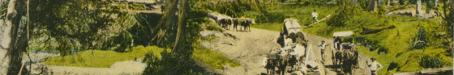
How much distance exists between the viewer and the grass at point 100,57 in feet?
26.0

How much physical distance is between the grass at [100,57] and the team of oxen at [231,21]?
30.7 inches

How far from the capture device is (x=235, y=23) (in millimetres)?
8516

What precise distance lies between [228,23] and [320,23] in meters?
0.98

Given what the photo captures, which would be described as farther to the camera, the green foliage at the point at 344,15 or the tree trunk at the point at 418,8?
the tree trunk at the point at 418,8

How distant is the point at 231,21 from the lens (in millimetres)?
8383

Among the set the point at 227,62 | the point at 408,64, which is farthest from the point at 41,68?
the point at 408,64

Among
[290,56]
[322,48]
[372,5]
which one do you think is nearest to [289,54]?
[290,56]

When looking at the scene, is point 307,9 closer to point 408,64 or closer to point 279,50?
point 279,50

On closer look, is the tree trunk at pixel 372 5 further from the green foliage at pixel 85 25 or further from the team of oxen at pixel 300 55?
the green foliage at pixel 85 25

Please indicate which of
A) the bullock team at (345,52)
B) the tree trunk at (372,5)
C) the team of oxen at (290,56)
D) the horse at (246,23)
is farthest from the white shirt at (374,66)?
the horse at (246,23)

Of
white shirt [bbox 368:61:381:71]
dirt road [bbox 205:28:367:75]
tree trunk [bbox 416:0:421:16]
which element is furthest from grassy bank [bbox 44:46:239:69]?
tree trunk [bbox 416:0:421:16]

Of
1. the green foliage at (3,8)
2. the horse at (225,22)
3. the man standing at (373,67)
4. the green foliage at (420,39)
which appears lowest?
the man standing at (373,67)

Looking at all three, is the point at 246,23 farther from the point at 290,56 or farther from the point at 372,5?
the point at 372,5

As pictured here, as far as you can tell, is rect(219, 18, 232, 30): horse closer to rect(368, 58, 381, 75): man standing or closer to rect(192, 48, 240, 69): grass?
rect(192, 48, 240, 69): grass
